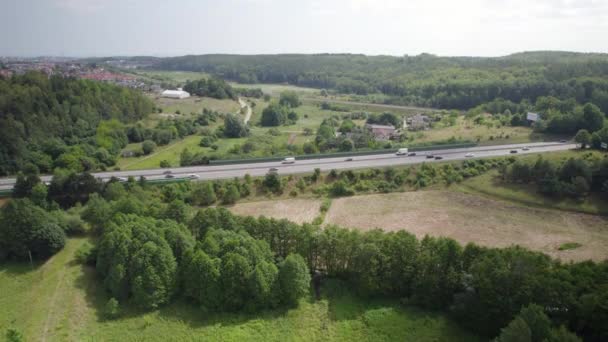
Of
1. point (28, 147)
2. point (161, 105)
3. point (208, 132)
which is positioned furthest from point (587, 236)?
A: point (161, 105)

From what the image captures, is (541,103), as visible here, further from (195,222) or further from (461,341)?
(195,222)

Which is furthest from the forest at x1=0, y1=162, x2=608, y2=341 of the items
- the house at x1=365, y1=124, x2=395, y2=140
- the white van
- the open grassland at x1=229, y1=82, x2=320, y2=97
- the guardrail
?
the open grassland at x1=229, y1=82, x2=320, y2=97

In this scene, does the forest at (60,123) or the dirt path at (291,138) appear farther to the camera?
the dirt path at (291,138)

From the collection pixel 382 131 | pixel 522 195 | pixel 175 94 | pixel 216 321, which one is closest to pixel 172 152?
pixel 382 131

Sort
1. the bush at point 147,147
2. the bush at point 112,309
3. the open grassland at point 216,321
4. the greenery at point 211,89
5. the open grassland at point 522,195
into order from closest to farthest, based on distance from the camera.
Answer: the open grassland at point 216,321, the bush at point 112,309, the open grassland at point 522,195, the bush at point 147,147, the greenery at point 211,89

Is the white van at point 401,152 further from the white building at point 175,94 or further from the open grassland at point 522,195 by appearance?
the white building at point 175,94

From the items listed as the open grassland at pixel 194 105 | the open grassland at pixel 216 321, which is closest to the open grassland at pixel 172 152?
the open grassland at pixel 194 105

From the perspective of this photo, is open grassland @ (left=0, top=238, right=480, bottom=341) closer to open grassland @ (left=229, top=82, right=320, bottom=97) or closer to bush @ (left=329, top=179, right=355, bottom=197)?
bush @ (left=329, top=179, right=355, bottom=197)
